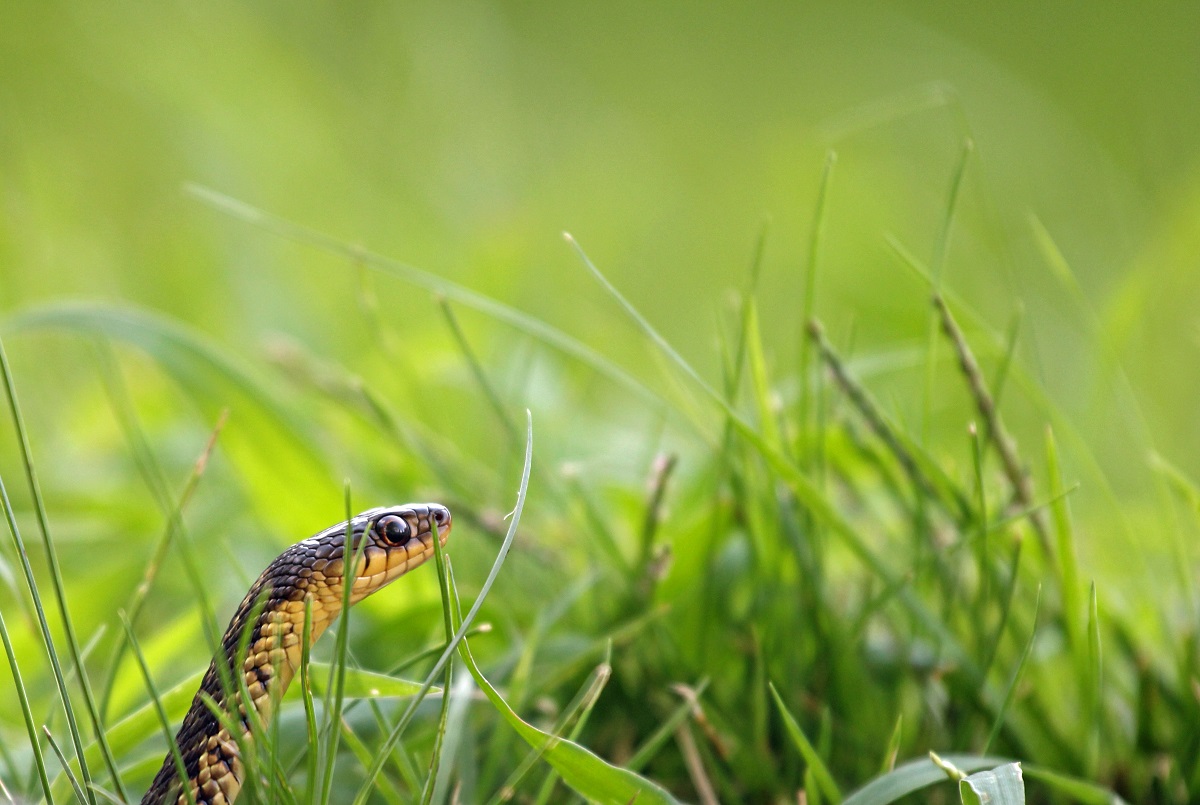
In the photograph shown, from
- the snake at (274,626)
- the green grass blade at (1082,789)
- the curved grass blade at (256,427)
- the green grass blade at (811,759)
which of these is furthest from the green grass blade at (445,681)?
the curved grass blade at (256,427)

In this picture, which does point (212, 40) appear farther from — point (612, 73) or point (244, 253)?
point (612, 73)

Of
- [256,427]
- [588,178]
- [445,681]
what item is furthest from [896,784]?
A: [588,178]

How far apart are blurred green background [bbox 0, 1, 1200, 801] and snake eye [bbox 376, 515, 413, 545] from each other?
19.5 inches

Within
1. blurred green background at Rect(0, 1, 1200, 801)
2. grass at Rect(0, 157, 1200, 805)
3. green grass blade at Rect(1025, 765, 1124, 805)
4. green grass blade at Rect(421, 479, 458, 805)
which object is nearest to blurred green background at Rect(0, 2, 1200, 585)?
→ blurred green background at Rect(0, 1, 1200, 801)

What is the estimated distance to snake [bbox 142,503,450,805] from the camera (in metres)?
0.71

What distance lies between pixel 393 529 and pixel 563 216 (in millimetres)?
3081

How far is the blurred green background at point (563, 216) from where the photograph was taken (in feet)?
5.53

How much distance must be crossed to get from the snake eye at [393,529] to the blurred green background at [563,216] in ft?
1.62

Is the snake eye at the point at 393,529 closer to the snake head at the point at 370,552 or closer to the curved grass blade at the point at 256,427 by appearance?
the snake head at the point at 370,552

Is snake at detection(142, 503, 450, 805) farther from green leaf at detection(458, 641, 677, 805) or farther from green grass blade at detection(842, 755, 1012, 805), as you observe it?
green grass blade at detection(842, 755, 1012, 805)

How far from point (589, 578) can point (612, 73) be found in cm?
522

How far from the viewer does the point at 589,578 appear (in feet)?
3.75

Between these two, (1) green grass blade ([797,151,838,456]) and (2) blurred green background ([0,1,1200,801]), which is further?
(2) blurred green background ([0,1,1200,801])

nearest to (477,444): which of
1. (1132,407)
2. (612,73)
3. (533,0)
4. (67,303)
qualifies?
(67,303)
